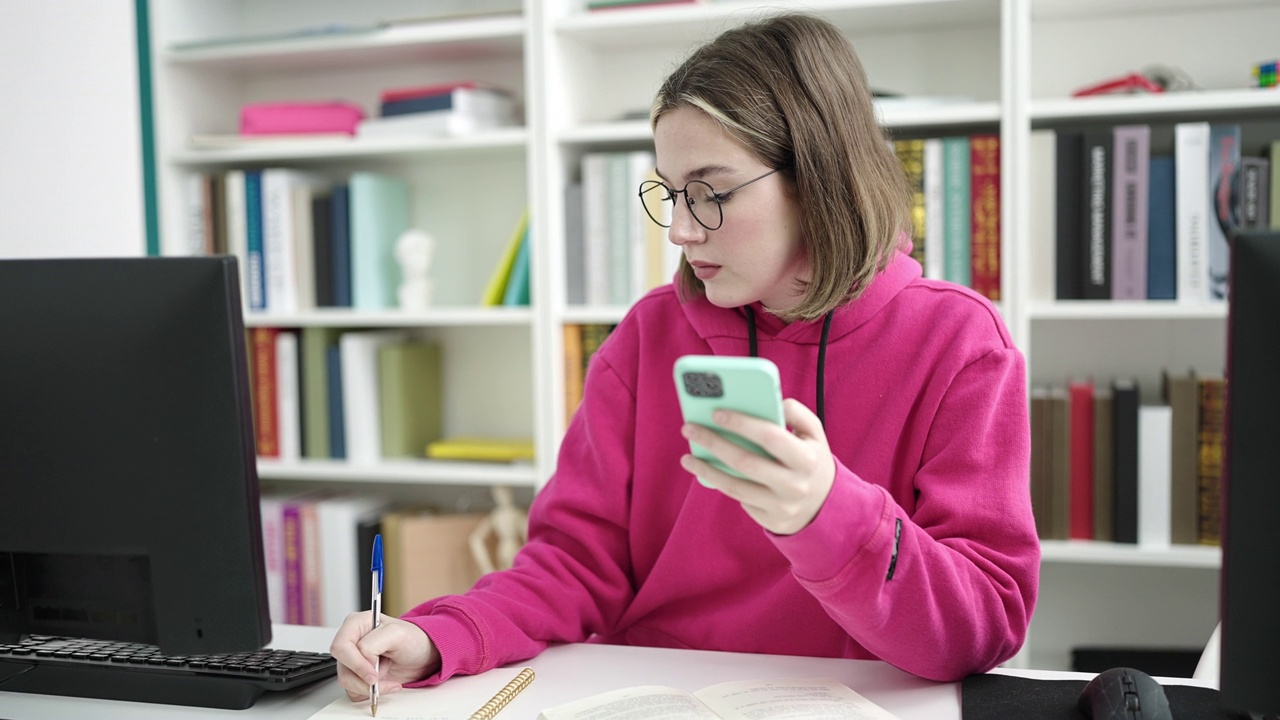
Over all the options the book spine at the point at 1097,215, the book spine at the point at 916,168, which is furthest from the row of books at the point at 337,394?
the book spine at the point at 1097,215

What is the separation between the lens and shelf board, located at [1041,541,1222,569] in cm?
194

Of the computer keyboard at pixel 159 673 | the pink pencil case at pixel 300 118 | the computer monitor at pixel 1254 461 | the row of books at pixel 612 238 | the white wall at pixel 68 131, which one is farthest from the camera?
the pink pencil case at pixel 300 118

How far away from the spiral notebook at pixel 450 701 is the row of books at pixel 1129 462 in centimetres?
130

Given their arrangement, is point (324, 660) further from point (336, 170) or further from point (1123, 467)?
point (336, 170)

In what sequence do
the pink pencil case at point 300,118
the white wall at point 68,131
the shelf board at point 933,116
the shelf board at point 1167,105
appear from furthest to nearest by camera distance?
1. the pink pencil case at point 300,118
2. the shelf board at point 933,116
3. the shelf board at point 1167,105
4. the white wall at point 68,131

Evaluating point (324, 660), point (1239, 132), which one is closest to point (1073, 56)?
point (1239, 132)

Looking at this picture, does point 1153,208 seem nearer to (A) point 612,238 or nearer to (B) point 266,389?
(A) point 612,238

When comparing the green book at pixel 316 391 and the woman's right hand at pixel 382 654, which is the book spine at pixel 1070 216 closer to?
the woman's right hand at pixel 382 654

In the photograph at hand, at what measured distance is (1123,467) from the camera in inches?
77.9

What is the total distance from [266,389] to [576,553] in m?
1.43

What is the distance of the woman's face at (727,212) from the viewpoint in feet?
3.80

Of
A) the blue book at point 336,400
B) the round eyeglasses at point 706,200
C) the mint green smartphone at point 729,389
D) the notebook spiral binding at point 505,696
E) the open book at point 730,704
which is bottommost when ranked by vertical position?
the notebook spiral binding at point 505,696

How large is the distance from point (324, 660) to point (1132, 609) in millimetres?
1781

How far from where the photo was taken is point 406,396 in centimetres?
243
